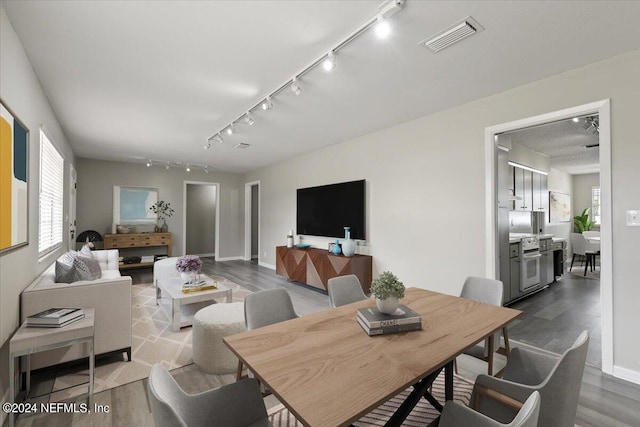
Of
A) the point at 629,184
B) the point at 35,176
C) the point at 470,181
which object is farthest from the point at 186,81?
the point at 629,184

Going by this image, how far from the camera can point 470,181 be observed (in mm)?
3248

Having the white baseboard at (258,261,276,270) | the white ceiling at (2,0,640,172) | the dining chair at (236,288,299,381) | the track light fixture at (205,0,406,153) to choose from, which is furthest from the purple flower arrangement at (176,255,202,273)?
the white baseboard at (258,261,276,270)

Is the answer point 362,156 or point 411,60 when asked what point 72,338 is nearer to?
point 411,60

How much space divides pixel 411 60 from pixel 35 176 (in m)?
3.39

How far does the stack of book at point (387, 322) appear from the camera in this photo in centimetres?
148

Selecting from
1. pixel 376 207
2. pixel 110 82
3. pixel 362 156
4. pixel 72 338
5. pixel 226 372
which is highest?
pixel 110 82

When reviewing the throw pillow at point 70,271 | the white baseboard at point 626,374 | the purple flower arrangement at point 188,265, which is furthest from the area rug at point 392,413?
the purple flower arrangement at point 188,265

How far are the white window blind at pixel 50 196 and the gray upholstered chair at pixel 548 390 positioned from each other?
385 cm

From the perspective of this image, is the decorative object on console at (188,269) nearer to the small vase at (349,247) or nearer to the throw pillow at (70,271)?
the throw pillow at (70,271)

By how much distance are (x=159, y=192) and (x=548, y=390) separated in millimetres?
8039

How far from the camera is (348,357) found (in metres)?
1.23

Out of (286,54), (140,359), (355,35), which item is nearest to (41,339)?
(140,359)

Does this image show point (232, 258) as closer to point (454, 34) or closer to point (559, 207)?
point (454, 34)

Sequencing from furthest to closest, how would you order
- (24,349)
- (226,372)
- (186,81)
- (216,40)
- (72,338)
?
(186,81), (226,372), (216,40), (72,338), (24,349)
